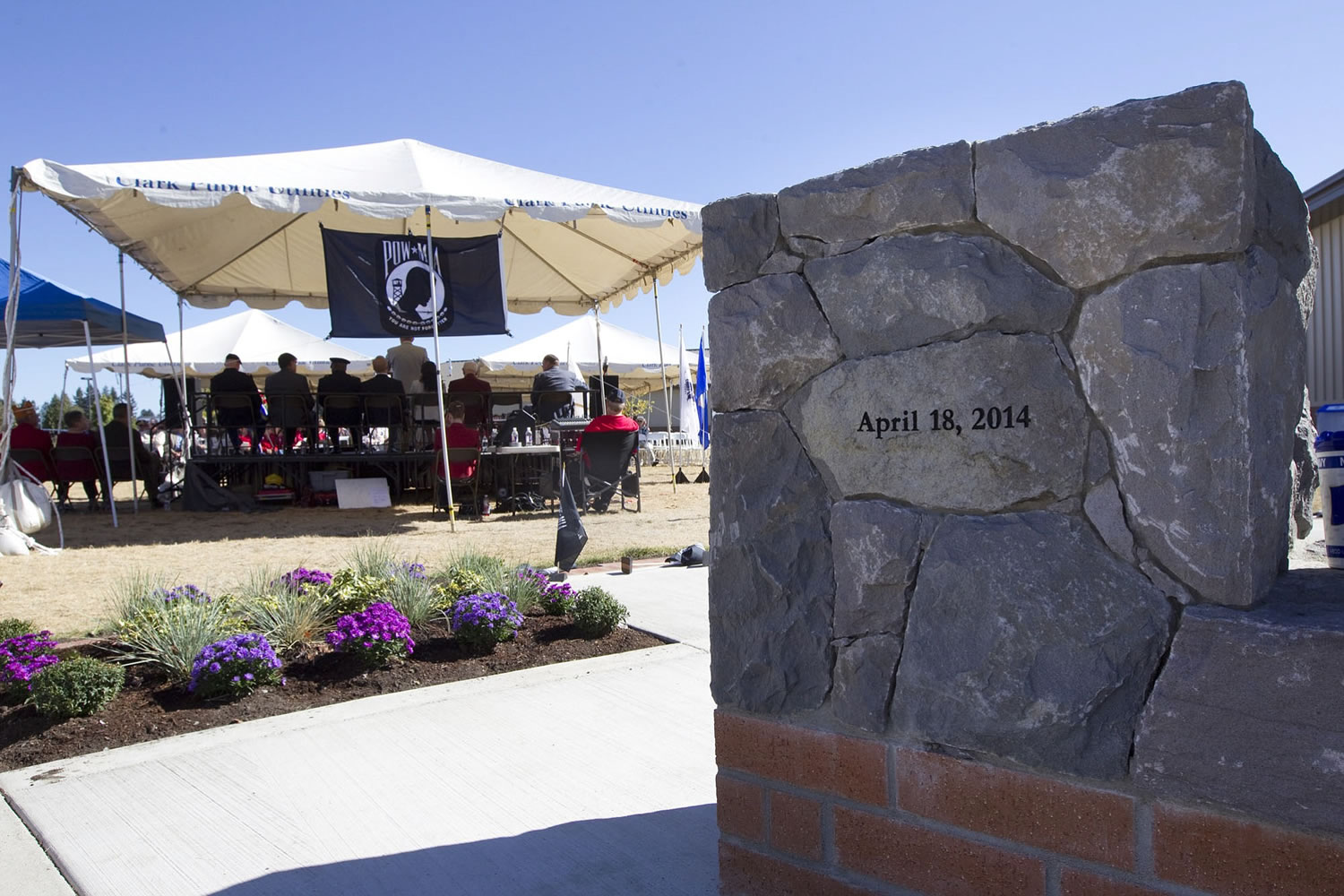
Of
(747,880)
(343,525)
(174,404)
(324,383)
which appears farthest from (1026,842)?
(174,404)

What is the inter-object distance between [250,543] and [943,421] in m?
8.07

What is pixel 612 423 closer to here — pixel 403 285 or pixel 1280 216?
pixel 403 285

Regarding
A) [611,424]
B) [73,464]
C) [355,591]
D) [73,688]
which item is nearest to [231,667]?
[73,688]

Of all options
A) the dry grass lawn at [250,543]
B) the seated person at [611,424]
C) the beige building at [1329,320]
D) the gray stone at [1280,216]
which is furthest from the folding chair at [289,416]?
the beige building at [1329,320]

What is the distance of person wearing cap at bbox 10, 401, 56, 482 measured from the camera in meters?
12.5

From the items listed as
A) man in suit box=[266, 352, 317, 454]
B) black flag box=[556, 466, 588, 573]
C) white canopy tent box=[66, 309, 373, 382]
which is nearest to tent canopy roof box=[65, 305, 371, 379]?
white canopy tent box=[66, 309, 373, 382]

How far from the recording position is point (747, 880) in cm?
228

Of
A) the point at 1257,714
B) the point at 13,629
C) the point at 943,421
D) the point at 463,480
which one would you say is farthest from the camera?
the point at 463,480

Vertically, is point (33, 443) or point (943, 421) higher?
point (33, 443)

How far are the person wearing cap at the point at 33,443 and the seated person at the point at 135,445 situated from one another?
72cm

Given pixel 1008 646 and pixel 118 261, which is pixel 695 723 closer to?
pixel 1008 646

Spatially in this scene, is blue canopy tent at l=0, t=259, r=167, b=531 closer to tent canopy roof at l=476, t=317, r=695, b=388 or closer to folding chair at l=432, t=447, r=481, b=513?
folding chair at l=432, t=447, r=481, b=513

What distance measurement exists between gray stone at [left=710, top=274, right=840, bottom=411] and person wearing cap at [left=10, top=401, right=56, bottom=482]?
13.0 m

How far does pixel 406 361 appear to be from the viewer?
1313 cm
